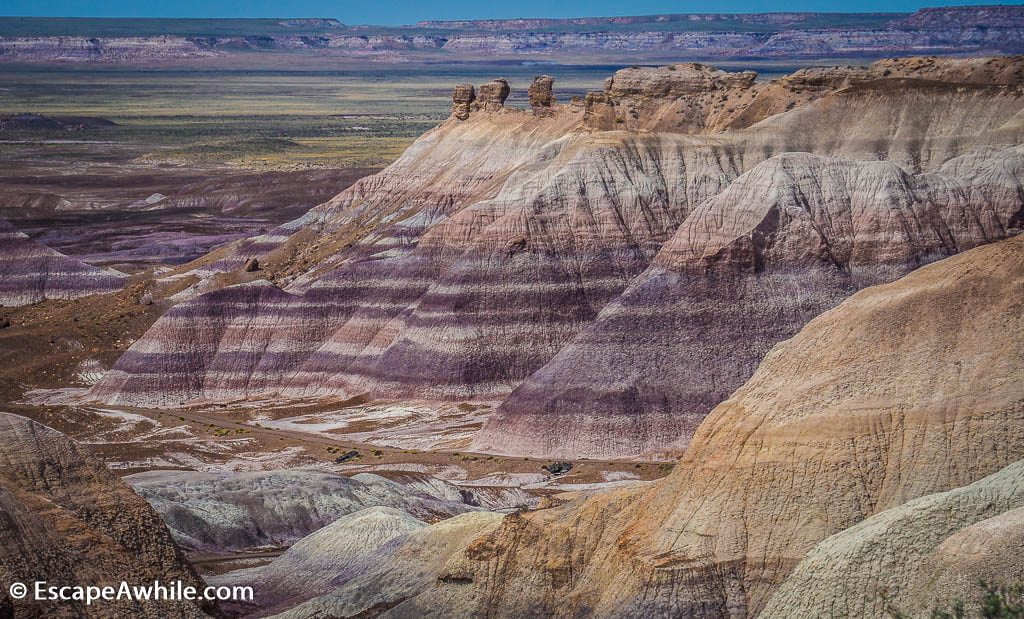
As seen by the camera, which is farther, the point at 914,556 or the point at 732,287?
the point at 732,287

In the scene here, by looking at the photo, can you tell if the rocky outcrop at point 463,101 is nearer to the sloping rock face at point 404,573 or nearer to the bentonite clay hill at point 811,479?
the sloping rock face at point 404,573

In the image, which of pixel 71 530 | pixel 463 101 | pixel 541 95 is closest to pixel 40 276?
pixel 463 101

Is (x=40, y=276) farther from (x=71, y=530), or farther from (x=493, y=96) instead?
(x=71, y=530)

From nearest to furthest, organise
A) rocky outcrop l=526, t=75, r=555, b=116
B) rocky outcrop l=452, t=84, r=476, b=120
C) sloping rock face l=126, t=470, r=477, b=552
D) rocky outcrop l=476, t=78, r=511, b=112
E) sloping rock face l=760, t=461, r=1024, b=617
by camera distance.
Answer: sloping rock face l=760, t=461, r=1024, b=617
sloping rock face l=126, t=470, r=477, b=552
rocky outcrop l=526, t=75, r=555, b=116
rocky outcrop l=476, t=78, r=511, b=112
rocky outcrop l=452, t=84, r=476, b=120

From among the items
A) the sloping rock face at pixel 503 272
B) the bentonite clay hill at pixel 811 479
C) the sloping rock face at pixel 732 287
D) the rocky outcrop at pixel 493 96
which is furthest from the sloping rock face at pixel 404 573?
the rocky outcrop at pixel 493 96

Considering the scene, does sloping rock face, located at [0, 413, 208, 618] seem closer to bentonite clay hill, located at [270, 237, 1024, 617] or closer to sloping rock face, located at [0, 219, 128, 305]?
bentonite clay hill, located at [270, 237, 1024, 617]

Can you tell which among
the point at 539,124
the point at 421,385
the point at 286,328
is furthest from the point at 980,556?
the point at 539,124

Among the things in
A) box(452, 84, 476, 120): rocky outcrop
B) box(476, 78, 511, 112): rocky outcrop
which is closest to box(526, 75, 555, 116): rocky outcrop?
box(476, 78, 511, 112): rocky outcrop
